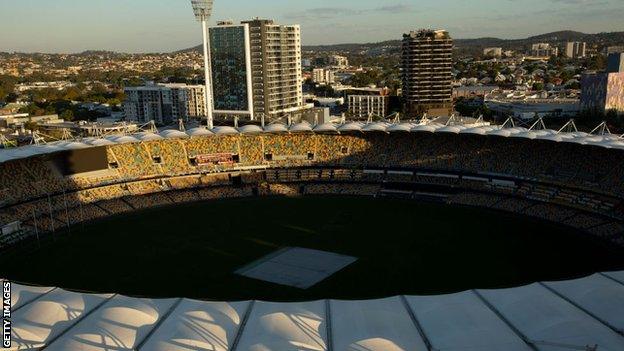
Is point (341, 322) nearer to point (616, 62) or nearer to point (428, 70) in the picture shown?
point (428, 70)

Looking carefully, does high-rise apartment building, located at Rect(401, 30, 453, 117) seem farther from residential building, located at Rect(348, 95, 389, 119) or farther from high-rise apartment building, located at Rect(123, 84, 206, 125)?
high-rise apartment building, located at Rect(123, 84, 206, 125)

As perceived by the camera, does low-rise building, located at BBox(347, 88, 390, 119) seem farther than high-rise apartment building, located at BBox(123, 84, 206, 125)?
No

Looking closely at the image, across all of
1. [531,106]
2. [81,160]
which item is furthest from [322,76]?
[81,160]

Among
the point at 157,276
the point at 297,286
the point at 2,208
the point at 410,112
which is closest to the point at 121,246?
the point at 157,276

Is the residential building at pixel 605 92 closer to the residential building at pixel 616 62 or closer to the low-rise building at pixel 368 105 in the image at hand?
the residential building at pixel 616 62

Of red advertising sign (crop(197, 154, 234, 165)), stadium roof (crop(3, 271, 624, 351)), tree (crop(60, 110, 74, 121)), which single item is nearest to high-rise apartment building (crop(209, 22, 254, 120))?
tree (crop(60, 110, 74, 121))

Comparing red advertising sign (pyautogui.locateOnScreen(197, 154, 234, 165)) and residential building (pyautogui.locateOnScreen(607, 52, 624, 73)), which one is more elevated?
residential building (pyautogui.locateOnScreen(607, 52, 624, 73))

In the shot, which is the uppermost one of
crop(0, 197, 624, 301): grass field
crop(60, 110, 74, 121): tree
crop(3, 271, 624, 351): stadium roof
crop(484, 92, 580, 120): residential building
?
crop(3, 271, 624, 351): stadium roof
